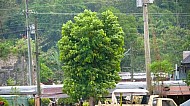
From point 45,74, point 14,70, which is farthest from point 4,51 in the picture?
point 14,70

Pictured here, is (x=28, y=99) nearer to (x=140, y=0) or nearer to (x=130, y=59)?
(x=140, y=0)

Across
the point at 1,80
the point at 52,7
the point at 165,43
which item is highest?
the point at 52,7

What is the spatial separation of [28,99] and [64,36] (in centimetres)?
693

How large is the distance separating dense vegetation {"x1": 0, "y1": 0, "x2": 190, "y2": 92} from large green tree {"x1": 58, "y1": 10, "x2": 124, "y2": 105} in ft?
73.2

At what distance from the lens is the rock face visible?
50.5m

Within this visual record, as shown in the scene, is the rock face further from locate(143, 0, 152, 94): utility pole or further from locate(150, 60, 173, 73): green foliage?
locate(143, 0, 152, 94): utility pole

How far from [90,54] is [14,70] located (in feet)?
96.3

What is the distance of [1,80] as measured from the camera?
50.3m

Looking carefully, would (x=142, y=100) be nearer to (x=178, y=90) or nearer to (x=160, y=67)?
(x=160, y=67)

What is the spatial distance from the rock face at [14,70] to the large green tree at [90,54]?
26.2 meters

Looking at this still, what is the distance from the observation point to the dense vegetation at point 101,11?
4878 cm

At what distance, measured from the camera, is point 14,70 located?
5225 cm

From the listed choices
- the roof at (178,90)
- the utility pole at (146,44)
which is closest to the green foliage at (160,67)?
the utility pole at (146,44)

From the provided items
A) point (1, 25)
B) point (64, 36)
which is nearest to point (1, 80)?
point (1, 25)
